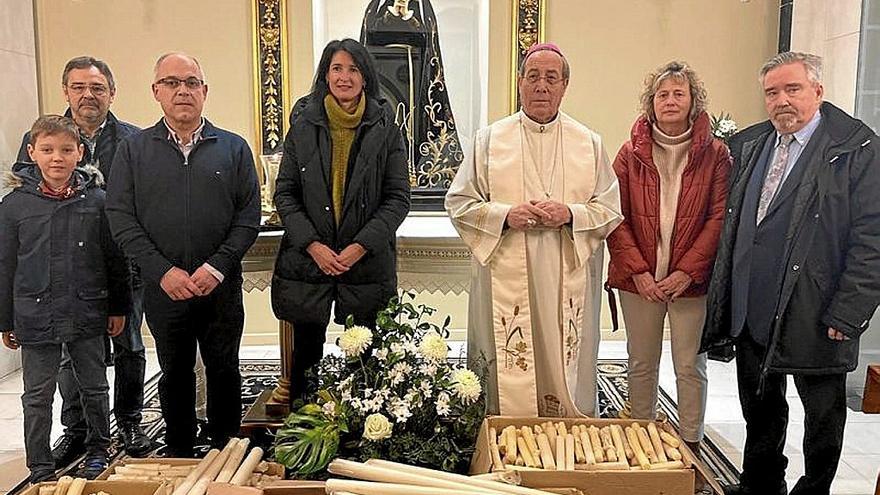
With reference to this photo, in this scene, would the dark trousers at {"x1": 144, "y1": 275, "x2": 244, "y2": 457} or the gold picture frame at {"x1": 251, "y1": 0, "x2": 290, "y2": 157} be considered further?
the gold picture frame at {"x1": 251, "y1": 0, "x2": 290, "y2": 157}

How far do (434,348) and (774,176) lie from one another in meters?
1.36

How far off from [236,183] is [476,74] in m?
2.83

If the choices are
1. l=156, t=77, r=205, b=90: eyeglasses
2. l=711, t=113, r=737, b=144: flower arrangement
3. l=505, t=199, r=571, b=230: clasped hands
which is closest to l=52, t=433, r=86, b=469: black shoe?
l=156, t=77, r=205, b=90: eyeglasses

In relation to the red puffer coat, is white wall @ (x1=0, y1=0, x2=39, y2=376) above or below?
above

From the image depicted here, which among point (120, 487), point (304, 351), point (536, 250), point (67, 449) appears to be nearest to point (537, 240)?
point (536, 250)

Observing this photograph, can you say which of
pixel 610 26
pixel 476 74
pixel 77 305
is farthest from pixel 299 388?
pixel 610 26

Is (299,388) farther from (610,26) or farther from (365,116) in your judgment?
(610,26)

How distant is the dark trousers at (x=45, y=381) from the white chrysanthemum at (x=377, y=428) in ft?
4.16

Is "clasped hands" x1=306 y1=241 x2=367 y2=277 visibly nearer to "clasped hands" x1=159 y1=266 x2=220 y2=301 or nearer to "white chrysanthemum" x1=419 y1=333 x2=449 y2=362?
"clasped hands" x1=159 y1=266 x2=220 y2=301

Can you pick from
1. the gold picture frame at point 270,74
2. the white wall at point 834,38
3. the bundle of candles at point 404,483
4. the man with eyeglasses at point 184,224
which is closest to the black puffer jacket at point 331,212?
the man with eyeglasses at point 184,224

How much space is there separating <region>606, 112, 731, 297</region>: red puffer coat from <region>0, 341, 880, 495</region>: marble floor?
1.04 metres

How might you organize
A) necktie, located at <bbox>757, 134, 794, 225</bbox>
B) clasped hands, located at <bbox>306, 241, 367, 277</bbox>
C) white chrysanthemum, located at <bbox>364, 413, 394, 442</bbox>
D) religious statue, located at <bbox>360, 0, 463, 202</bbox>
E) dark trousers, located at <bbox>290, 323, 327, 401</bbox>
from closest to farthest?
white chrysanthemum, located at <bbox>364, 413, 394, 442</bbox> → necktie, located at <bbox>757, 134, 794, 225</bbox> → clasped hands, located at <bbox>306, 241, 367, 277</bbox> → dark trousers, located at <bbox>290, 323, 327, 401</bbox> → religious statue, located at <bbox>360, 0, 463, 202</bbox>

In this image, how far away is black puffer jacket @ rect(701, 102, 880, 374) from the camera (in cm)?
254

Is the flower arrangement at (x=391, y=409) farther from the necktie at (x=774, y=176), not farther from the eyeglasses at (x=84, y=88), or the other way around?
the eyeglasses at (x=84, y=88)
